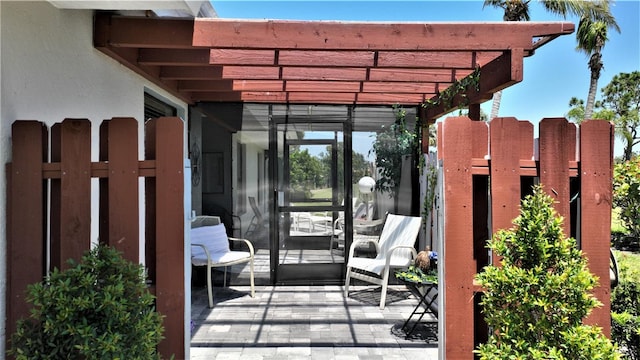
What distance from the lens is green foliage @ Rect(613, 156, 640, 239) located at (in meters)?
2.25

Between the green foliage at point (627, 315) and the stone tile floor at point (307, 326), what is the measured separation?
1.32 metres

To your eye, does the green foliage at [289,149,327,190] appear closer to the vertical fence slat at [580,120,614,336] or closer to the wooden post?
the wooden post

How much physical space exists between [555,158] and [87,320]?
2230mm

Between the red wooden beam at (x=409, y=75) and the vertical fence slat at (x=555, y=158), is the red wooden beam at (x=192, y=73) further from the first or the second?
the vertical fence slat at (x=555, y=158)

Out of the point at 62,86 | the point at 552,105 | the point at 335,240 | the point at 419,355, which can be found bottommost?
the point at 419,355

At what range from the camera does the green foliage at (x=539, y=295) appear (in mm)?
1612

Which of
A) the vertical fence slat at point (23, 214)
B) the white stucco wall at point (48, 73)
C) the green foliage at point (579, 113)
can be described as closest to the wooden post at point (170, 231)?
the vertical fence slat at point (23, 214)

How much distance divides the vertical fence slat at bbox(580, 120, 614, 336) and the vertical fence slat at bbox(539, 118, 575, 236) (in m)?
0.09

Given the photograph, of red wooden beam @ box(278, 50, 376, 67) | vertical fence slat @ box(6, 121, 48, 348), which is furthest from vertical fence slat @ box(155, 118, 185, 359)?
red wooden beam @ box(278, 50, 376, 67)

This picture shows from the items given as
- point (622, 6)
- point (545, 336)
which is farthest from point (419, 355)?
point (622, 6)

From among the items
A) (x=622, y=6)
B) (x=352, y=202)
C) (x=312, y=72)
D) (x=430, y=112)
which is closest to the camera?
(x=312, y=72)

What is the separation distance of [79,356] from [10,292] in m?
0.57

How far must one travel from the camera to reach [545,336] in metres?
1.64

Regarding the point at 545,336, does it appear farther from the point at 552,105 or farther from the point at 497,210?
the point at 552,105
